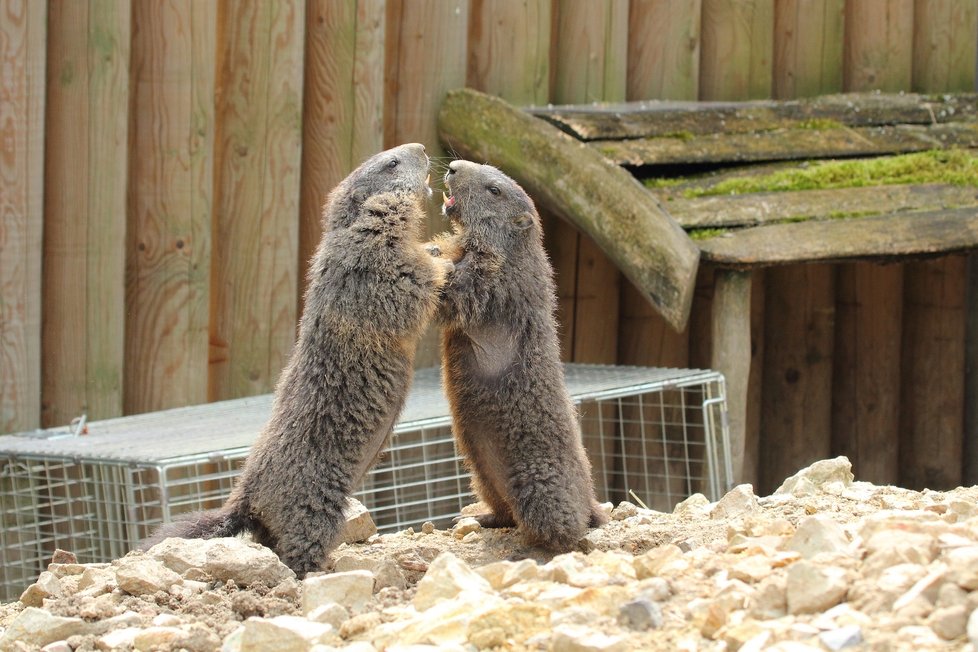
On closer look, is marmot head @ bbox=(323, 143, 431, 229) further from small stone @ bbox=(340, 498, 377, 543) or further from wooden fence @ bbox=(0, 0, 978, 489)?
wooden fence @ bbox=(0, 0, 978, 489)

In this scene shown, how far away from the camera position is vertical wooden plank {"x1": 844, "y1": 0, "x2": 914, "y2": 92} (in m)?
8.29

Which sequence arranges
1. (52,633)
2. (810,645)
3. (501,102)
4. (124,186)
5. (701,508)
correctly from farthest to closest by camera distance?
1. (501,102)
2. (124,186)
3. (701,508)
4. (52,633)
5. (810,645)

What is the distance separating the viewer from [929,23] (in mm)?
8422

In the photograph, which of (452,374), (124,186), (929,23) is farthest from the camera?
(929,23)

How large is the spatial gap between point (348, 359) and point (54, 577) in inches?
45.1

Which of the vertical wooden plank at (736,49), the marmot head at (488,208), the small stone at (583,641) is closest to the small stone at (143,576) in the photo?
the small stone at (583,641)

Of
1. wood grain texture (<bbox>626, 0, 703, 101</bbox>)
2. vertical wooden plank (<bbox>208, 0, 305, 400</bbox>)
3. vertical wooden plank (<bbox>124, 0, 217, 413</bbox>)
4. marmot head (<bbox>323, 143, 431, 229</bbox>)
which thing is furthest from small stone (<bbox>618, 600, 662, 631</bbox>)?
wood grain texture (<bbox>626, 0, 703, 101</bbox>)

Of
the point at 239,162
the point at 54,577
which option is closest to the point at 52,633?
the point at 54,577

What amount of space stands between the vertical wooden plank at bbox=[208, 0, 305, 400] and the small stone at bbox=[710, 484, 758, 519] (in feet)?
8.11

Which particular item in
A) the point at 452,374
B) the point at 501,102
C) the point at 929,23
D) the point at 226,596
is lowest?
the point at 226,596

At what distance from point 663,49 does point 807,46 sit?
98 cm

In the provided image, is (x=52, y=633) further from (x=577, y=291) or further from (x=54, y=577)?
(x=577, y=291)

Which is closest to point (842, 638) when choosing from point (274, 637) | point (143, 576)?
point (274, 637)

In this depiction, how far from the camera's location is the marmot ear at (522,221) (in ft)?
16.9
